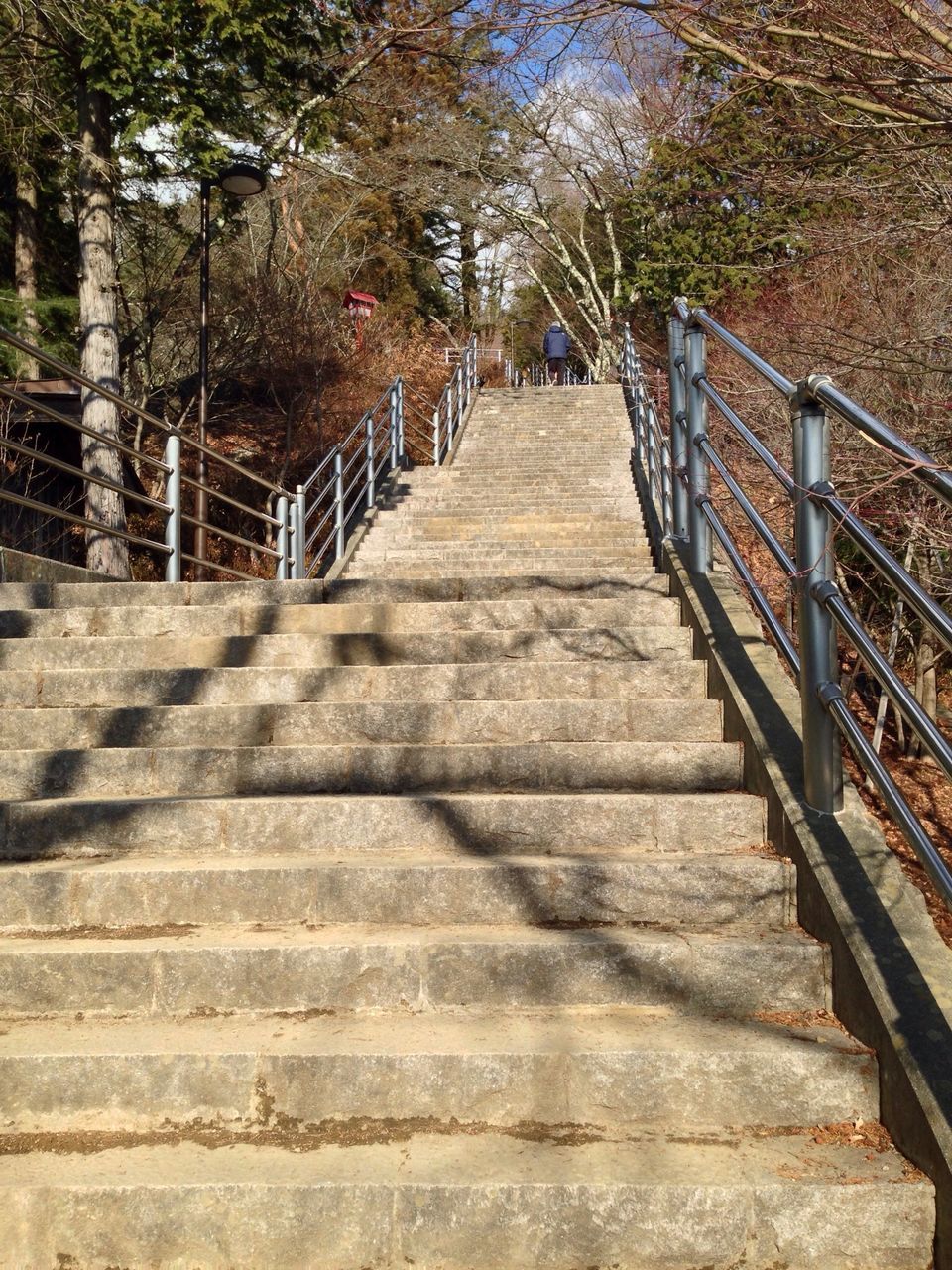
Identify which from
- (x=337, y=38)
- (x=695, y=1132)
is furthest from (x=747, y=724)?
(x=337, y=38)

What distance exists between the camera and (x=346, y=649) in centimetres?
411

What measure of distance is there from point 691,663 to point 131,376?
14.9m

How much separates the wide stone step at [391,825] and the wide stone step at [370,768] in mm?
170

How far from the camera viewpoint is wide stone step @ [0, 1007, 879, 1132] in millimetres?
2146

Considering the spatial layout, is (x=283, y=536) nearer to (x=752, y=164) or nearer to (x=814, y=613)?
(x=752, y=164)

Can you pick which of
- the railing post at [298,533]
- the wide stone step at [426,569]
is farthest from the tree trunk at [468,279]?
the railing post at [298,533]

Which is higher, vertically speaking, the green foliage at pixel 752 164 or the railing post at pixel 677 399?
the green foliage at pixel 752 164

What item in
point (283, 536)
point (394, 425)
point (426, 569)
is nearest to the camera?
point (283, 536)

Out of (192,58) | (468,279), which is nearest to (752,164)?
(192,58)

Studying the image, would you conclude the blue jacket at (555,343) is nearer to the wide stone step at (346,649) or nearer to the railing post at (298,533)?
the railing post at (298,533)

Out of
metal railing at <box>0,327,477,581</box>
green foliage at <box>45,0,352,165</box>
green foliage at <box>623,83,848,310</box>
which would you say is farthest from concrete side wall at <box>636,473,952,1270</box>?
green foliage at <box>45,0,352,165</box>

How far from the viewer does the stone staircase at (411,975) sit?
191 cm

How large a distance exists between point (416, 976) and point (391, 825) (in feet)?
1.85

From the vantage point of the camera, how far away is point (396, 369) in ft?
71.2
